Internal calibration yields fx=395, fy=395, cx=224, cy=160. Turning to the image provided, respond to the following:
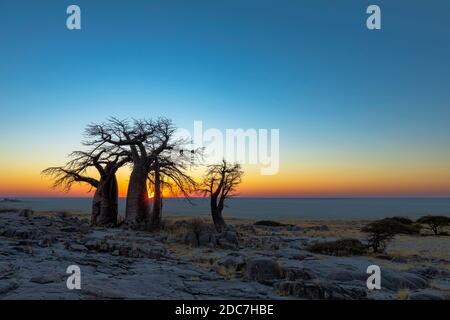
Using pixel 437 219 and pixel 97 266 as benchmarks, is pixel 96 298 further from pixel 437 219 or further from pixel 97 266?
pixel 437 219

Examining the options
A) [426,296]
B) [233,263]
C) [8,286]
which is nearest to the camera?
[8,286]

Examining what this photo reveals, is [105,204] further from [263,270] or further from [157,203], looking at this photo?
[263,270]

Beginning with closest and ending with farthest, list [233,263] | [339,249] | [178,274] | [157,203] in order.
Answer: [178,274] < [233,263] < [339,249] < [157,203]

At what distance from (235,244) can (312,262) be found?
4.97 m

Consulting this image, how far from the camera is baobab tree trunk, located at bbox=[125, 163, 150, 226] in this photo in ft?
76.6

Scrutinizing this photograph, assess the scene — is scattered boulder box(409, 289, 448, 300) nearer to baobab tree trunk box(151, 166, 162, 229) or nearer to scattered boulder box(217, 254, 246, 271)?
scattered boulder box(217, 254, 246, 271)

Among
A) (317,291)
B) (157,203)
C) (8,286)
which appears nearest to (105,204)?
(157,203)

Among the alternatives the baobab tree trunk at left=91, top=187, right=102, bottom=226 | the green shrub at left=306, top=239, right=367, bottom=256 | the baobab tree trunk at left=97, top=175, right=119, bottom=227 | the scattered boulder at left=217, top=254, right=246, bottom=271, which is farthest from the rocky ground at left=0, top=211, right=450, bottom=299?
the baobab tree trunk at left=91, top=187, right=102, bottom=226

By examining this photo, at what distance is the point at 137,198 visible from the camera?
23.4 meters

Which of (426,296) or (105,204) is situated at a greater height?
Answer: (105,204)

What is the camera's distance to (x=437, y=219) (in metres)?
35.1

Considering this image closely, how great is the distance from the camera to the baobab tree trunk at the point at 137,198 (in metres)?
23.3

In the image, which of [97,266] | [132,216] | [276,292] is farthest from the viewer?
[132,216]

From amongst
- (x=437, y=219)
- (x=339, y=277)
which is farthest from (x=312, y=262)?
(x=437, y=219)
